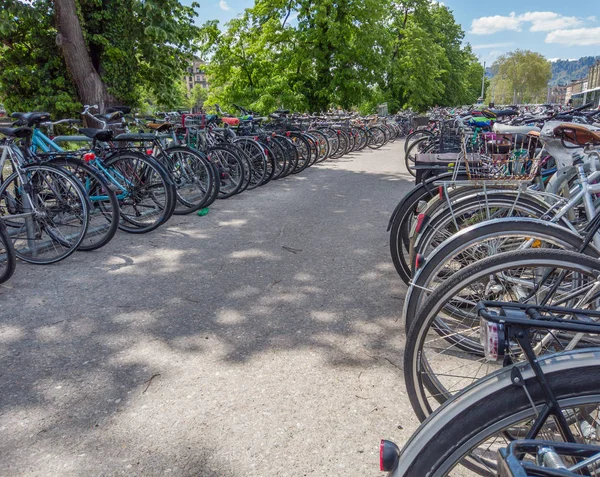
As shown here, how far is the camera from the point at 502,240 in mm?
2316

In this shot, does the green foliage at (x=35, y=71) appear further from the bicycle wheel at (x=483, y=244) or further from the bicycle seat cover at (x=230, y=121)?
the bicycle wheel at (x=483, y=244)

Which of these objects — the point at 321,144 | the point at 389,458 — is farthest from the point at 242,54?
the point at 389,458

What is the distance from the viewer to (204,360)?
278 cm

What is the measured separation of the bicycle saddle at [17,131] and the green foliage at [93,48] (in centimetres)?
497

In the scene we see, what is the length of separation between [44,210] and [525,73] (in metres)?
97.5

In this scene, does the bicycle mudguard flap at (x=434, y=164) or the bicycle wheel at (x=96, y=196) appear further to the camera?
the bicycle wheel at (x=96, y=196)

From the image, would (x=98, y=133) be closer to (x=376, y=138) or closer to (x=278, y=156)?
(x=278, y=156)

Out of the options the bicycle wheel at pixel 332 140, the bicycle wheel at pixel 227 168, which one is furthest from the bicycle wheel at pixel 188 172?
the bicycle wheel at pixel 332 140

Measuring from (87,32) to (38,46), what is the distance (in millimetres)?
1104

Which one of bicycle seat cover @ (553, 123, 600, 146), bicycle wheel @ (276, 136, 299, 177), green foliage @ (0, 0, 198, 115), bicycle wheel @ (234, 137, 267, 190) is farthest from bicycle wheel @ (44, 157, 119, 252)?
green foliage @ (0, 0, 198, 115)

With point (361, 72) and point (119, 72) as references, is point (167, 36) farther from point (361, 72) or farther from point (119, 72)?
point (361, 72)

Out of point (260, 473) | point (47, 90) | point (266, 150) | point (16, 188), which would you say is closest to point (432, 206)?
point (260, 473)

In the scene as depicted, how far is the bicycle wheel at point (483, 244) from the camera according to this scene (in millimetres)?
2111

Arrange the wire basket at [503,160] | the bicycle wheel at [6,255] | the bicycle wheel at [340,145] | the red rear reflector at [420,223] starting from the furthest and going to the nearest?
the bicycle wheel at [340,145], the bicycle wheel at [6,255], the wire basket at [503,160], the red rear reflector at [420,223]
